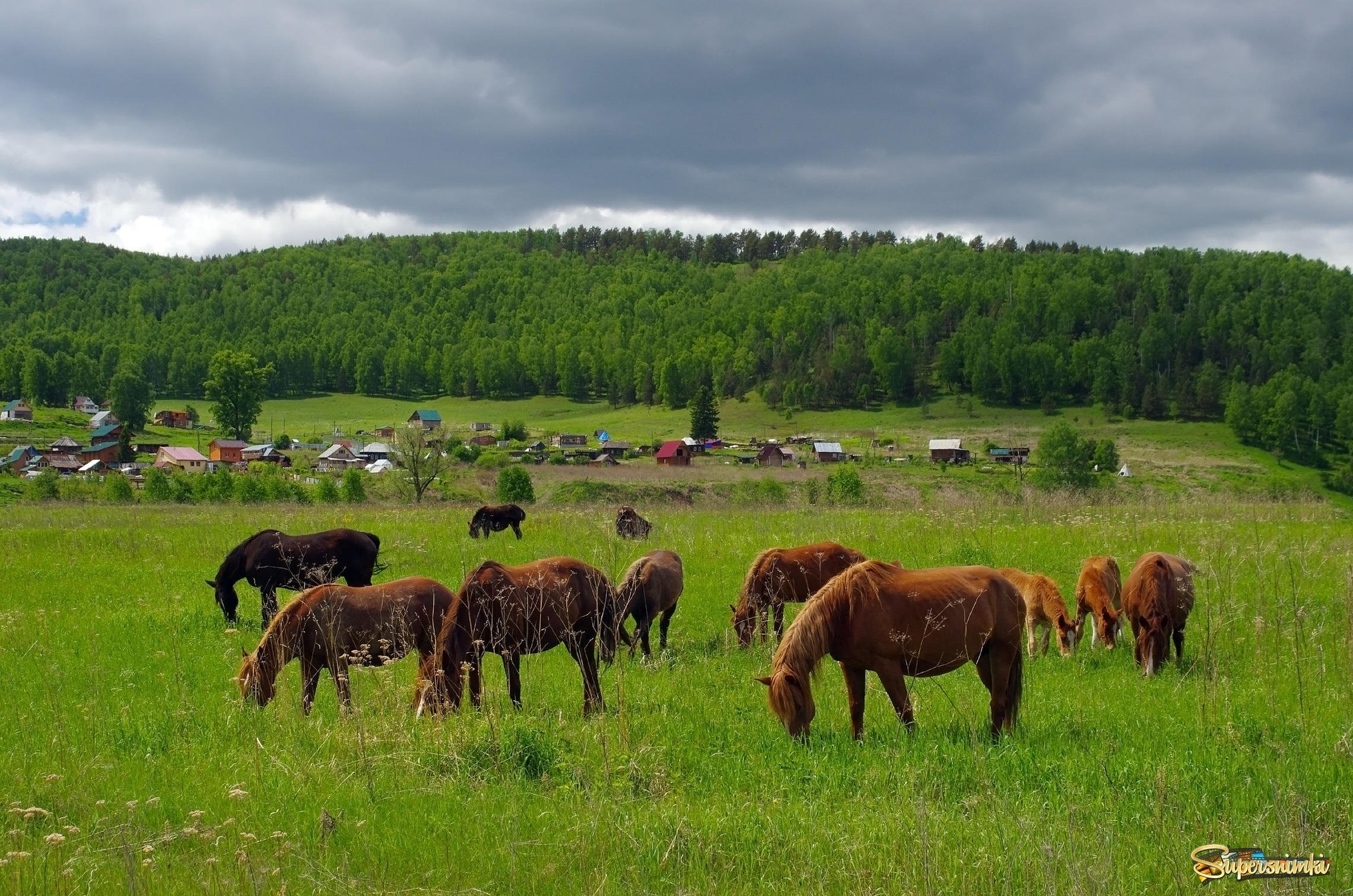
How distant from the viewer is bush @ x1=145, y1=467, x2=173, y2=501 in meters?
57.8

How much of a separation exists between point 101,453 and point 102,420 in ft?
82.0

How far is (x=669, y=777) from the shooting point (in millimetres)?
6832

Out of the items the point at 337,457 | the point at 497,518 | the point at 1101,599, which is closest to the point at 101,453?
the point at 337,457

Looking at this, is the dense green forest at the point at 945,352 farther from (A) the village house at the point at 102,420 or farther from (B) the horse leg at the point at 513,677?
(B) the horse leg at the point at 513,677

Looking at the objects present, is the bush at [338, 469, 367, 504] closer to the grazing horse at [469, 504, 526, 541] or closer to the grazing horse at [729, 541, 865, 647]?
the grazing horse at [469, 504, 526, 541]

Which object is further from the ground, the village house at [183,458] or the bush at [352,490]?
the bush at [352,490]

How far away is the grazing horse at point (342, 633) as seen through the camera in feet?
29.7

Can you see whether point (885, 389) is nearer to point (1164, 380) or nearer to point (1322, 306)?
point (1164, 380)

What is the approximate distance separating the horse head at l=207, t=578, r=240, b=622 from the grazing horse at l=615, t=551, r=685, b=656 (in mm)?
6250

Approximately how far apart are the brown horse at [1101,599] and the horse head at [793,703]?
253 inches

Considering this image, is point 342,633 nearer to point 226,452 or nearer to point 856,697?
point 856,697

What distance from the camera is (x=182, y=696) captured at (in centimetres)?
937

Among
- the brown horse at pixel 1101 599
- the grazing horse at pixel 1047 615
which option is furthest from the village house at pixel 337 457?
the grazing horse at pixel 1047 615

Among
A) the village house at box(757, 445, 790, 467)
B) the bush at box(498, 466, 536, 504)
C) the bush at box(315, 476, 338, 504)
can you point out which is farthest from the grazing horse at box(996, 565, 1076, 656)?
the village house at box(757, 445, 790, 467)
